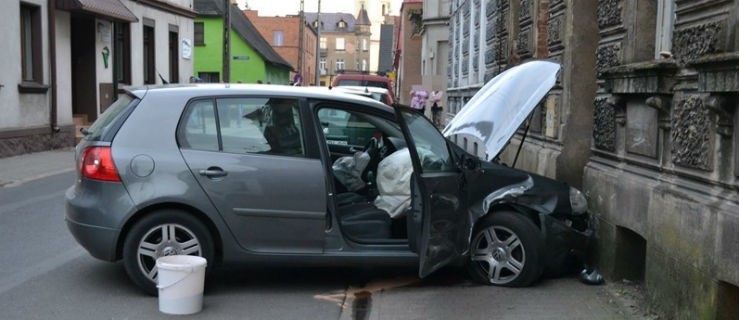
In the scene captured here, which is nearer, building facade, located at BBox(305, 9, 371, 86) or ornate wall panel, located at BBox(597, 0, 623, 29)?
ornate wall panel, located at BBox(597, 0, 623, 29)

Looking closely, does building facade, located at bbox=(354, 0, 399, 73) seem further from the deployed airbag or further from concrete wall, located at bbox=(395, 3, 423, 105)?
the deployed airbag

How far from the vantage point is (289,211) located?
6195mm

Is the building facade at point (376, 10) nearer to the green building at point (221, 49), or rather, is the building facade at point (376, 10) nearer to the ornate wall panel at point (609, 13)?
Answer: the green building at point (221, 49)

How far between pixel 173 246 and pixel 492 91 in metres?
3.19

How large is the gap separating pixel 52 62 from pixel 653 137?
15.7 metres

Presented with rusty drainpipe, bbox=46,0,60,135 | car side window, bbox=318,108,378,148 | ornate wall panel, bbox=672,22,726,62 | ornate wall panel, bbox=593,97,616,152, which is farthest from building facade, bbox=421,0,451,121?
ornate wall panel, bbox=672,22,726,62

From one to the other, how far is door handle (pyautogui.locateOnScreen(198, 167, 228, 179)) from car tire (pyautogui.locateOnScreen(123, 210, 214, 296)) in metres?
0.35

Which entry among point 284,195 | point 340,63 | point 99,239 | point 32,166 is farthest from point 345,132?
point 340,63

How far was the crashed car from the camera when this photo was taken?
6.07 metres

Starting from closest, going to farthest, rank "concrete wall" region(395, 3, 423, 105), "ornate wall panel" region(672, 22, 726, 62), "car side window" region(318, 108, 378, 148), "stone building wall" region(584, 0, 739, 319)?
"stone building wall" region(584, 0, 739, 319)
"ornate wall panel" region(672, 22, 726, 62)
"car side window" region(318, 108, 378, 148)
"concrete wall" region(395, 3, 423, 105)

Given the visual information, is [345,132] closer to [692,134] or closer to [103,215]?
[103,215]

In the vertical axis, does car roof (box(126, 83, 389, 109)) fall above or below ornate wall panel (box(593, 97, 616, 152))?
above

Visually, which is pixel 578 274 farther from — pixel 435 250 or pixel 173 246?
pixel 173 246

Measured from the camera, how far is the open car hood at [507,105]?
668 centimetres
